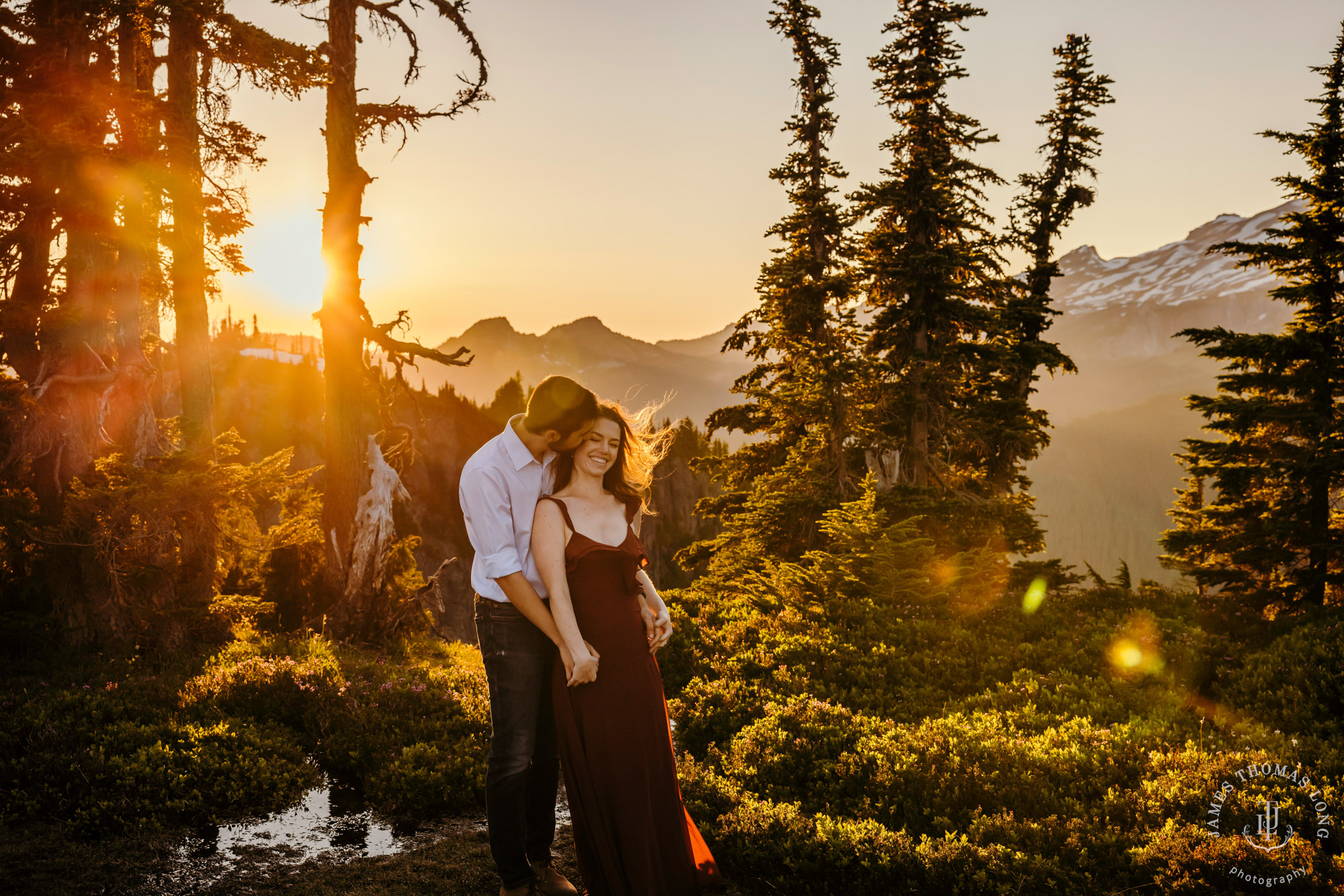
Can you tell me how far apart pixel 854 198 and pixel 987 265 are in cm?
385

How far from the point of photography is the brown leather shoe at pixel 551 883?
414cm

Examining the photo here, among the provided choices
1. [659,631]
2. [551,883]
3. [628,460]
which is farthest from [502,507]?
[551,883]

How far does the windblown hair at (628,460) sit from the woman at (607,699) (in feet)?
0.06

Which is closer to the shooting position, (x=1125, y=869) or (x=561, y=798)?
(x=1125, y=869)

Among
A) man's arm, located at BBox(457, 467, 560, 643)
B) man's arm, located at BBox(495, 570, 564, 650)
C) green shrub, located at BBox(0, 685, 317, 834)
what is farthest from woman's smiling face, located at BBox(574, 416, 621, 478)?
green shrub, located at BBox(0, 685, 317, 834)

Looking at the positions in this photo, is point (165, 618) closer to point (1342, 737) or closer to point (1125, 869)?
point (1125, 869)

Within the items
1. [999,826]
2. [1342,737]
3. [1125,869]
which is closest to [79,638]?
[999,826]

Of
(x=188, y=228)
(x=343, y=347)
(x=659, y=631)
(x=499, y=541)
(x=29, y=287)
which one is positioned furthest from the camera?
(x=343, y=347)

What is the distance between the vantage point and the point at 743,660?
9.30 meters

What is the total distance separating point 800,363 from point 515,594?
11604 mm

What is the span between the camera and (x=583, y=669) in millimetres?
3621

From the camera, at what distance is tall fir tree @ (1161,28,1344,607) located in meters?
12.0

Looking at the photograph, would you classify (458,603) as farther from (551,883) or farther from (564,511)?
(564,511)

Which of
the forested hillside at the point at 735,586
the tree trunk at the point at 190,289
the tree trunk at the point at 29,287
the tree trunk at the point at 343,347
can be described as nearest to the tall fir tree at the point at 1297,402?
the forested hillside at the point at 735,586
